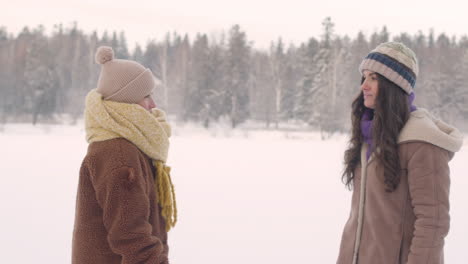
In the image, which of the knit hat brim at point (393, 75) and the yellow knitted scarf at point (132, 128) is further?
the knit hat brim at point (393, 75)

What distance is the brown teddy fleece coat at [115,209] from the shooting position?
146 centimetres

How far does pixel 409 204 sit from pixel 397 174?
168 millimetres

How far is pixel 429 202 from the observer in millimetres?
1762

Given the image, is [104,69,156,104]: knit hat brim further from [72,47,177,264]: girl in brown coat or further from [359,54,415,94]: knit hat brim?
[359,54,415,94]: knit hat brim

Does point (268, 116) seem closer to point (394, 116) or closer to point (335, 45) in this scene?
point (335, 45)

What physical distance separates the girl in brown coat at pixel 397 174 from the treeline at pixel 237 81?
23.9 metres

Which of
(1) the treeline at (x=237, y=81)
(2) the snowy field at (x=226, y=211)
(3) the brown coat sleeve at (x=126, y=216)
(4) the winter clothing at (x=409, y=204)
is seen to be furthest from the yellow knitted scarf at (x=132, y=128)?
(1) the treeline at (x=237, y=81)

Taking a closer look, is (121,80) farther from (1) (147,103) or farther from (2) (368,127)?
(2) (368,127)

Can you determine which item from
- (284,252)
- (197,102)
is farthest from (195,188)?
(197,102)

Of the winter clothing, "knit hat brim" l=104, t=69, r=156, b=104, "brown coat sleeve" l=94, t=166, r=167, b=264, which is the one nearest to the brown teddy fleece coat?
"brown coat sleeve" l=94, t=166, r=167, b=264

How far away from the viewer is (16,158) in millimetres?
11117

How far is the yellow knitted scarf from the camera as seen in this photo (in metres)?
1.57

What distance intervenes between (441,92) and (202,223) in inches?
1123

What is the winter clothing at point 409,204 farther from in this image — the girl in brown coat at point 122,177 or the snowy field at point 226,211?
the snowy field at point 226,211
